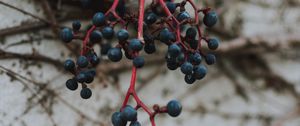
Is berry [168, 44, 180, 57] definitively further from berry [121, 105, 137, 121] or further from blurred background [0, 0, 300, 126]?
blurred background [0, 0, 300, 126]

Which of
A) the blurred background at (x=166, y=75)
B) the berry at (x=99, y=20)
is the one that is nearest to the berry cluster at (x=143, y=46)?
the berry at (x=99, y=20)

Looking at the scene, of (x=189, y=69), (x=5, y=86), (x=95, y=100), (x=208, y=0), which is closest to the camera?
(x=189, y=69)

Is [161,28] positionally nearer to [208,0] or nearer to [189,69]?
[189,69]

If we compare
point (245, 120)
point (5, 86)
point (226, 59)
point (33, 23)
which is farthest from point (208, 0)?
point (5, 86)

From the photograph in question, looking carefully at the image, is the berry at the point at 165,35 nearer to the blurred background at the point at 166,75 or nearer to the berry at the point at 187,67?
the berry at the point at 187,67

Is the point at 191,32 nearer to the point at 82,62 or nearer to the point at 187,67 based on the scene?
the point at 187,67

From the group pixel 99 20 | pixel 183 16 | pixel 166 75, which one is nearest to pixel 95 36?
pixel 99 20

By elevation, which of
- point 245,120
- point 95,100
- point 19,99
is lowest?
point 19,99

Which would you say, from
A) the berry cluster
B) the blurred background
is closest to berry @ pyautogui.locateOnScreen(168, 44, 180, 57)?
the berry cluster
